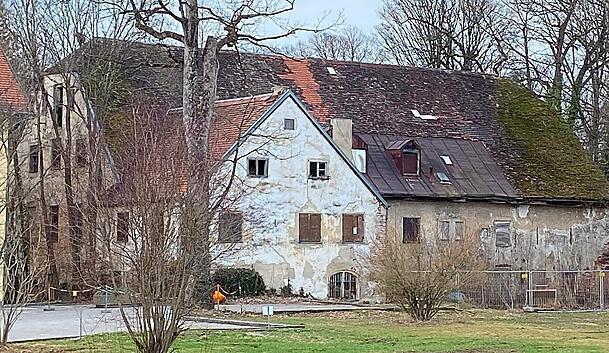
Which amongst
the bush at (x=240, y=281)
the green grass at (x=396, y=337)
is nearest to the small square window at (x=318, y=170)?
the bush at (x=240, y=281)

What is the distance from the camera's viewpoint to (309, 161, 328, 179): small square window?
4447 centimetres

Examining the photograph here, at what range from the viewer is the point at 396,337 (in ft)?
82.1

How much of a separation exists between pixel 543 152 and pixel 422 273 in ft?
77.1

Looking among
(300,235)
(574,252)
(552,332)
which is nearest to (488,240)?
(574,252)

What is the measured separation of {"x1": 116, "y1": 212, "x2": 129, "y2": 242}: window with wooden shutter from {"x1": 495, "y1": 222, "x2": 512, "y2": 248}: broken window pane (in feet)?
108

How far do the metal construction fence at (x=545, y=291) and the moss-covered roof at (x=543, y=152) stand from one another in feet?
22.9

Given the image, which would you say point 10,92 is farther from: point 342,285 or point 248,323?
point 342,285

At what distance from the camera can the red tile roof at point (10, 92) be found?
111 ft

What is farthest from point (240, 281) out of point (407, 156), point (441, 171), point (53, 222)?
point (441, 171)

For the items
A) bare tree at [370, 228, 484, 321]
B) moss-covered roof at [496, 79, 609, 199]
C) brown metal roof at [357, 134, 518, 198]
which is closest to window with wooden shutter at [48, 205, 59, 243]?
brown metal roof at [357, 134, 518, 198]

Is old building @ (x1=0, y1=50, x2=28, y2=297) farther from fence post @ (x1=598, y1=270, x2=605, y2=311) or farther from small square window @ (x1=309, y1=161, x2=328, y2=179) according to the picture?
fence post @ (x1=598, y1=270, x2=605, y2=311)

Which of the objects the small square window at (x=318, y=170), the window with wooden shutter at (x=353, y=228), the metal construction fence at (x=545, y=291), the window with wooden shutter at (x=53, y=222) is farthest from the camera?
the window with wooden shutter at (x=353, y=228)

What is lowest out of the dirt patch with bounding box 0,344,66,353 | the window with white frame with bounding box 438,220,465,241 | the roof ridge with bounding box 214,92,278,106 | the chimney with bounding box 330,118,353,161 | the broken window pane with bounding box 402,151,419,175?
the dirt patch with bounding box 0,344,66,353

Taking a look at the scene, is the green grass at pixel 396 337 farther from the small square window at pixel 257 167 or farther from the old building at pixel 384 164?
the small square window at pixel 257 167
